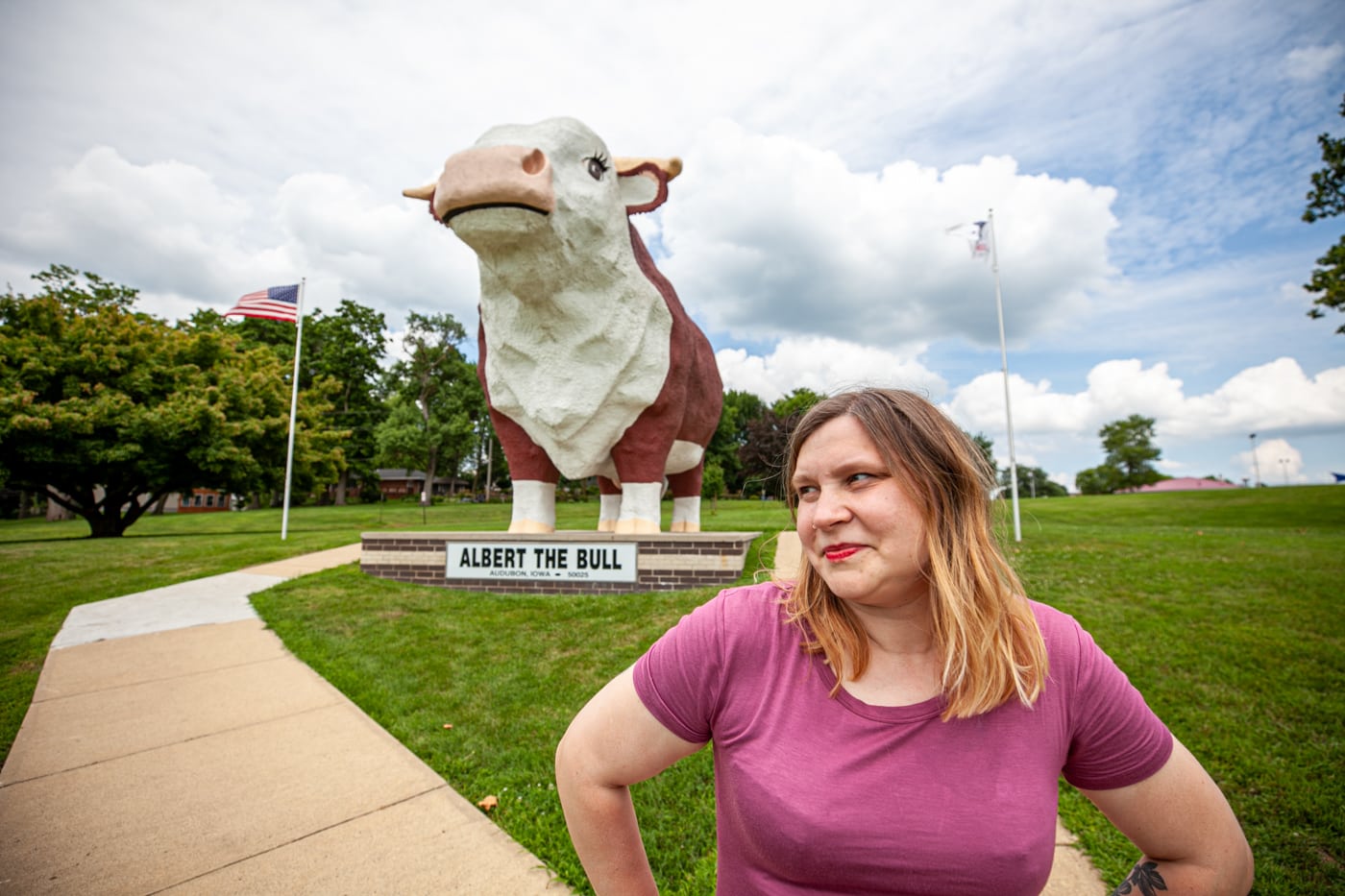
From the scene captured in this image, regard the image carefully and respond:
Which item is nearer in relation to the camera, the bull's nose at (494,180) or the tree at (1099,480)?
the bull's nose at (494,180)

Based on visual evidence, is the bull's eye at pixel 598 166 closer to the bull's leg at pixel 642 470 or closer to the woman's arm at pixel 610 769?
the bull's leg at pixel 642 470

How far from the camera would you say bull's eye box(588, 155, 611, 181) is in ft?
17.1

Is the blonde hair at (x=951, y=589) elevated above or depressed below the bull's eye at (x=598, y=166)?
below

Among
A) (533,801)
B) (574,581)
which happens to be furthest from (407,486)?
(533,801)

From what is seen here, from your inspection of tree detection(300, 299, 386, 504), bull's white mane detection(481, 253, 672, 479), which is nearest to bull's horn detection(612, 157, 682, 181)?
bull's white mane detection(481, 253, 672, 479)

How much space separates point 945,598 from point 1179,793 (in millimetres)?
504

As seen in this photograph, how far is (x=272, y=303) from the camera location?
11.8m

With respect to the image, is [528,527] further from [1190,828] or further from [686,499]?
[1190,828]

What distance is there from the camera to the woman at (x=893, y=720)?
0.97 meters

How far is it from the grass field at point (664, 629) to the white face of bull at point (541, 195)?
2.91 metres

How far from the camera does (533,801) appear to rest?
250 cm

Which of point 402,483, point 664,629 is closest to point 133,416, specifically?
point 664,629

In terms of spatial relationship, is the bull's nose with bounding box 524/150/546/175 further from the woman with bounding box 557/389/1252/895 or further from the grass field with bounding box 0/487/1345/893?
the woman with bounding box 557/389/1252/895

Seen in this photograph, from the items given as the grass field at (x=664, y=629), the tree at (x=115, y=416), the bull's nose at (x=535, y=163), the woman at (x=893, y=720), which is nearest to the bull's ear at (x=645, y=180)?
the bull's nose at (x=535, y=163)
